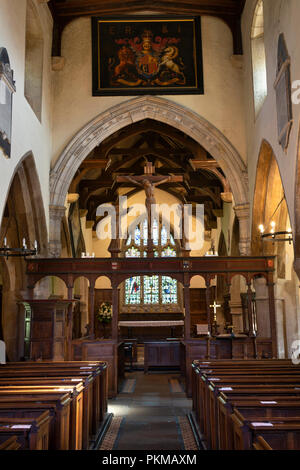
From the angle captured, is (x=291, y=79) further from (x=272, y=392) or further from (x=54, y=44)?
(x=54, y=44)

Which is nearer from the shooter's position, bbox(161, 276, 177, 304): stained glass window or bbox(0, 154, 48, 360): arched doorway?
bbox(0, 154, 48, 360): arched doorway

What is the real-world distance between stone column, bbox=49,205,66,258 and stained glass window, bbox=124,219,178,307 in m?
7.96

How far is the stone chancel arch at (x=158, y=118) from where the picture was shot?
35.7 ft

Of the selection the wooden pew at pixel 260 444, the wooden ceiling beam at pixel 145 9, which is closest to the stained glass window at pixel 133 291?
the wooden ceiling beam at pixel 145 9

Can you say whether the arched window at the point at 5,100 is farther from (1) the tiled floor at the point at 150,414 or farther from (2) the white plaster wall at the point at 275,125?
(1) the tiled floor at the point at 150,414

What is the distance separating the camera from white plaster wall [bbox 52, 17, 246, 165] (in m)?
11.2

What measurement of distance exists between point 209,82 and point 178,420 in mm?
7755

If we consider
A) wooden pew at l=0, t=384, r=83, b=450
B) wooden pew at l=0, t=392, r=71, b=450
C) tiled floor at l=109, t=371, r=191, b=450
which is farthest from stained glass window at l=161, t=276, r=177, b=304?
wooden pew at l=0, t=392, r=71, b=450

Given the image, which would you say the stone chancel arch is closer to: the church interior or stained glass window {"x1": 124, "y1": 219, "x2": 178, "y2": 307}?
the church interior

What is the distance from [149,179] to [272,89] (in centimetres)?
329

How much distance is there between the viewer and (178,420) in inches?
257

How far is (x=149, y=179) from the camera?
10.6m

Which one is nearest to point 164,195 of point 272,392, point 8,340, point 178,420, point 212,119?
point 212,119

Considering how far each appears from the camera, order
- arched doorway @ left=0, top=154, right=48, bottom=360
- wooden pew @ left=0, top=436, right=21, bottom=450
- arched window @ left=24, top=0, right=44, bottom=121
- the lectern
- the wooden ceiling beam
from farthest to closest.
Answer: the wooden ceiling beam, arched window @ left=24, top=0, right=44, bottom=121, arched doorway @ left=0, top=154, right=48, bottom=360, the lectern, wooden pew @ left=0, top=436, right=21, bottom=450
